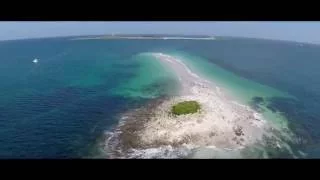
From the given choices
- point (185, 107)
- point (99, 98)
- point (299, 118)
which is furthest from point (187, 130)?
point (99, 98)

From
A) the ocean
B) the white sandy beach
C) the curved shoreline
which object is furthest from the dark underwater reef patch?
the white sandy beach

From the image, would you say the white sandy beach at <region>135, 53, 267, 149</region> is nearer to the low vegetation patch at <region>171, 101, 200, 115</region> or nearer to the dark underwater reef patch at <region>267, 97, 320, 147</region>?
the low vegetation patch at <region>171, 101, 200, 115</region>

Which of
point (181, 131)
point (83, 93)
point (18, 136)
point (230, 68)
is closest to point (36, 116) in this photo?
point (18, 136)

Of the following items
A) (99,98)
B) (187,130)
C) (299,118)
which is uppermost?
(99,98)

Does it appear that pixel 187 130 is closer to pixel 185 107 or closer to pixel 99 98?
pixel 185 107

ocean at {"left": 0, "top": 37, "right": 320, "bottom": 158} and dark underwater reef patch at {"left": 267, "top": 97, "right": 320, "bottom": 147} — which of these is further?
dark underwater reef patch at {"left": 267, "top": 97, "right": 320, "bottom": 147}

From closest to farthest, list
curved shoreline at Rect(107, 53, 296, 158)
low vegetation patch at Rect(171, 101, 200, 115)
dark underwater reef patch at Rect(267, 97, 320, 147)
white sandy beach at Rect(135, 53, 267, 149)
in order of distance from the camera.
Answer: curved shoreline at Rect(107, 53, 296, 158) → white sandy beach at Rect(135, 53, 267, 149) → dark underwater reef patch at Rect(267, 97, 320, 147) → low vegetation patch at Rect(171, 101, 200, 115)

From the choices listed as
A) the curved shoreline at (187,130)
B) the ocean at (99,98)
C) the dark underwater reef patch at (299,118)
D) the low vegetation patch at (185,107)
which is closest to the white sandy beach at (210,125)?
the curved shoreline at (187,130)
